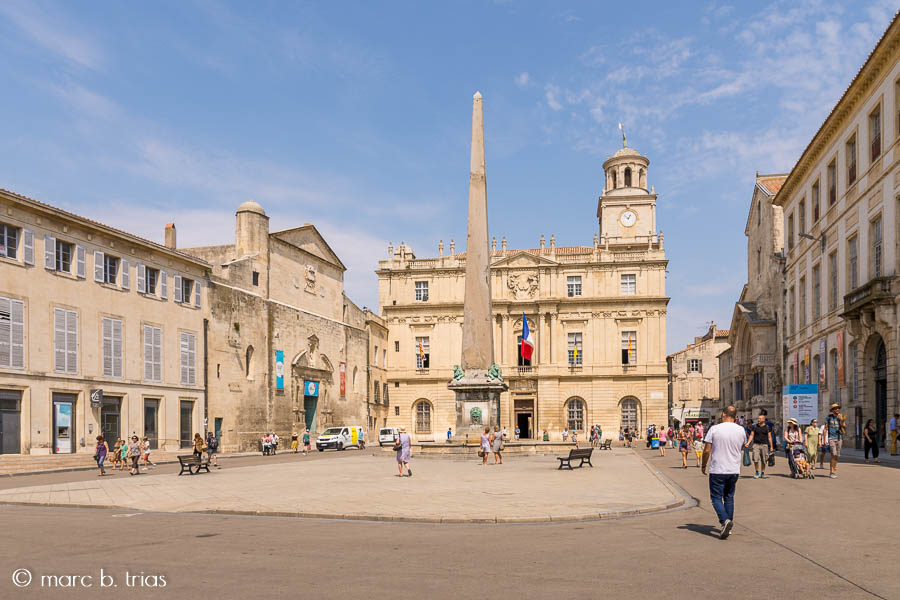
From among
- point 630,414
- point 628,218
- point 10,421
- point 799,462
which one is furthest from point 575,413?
point 799,462

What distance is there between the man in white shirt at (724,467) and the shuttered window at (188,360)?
106ft

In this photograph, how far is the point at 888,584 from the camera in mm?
6738

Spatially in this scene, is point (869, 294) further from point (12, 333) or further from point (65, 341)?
point (12, 333)

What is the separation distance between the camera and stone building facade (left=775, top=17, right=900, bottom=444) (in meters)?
26.1

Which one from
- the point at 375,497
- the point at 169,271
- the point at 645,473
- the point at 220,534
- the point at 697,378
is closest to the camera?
the point at 220,534

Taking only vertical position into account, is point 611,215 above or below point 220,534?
above

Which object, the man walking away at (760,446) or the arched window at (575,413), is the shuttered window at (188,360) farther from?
the arched window at (575,413)

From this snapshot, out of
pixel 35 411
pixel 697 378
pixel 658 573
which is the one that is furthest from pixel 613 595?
pixel 697 378

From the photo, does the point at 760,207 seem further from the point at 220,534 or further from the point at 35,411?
the point at 220,534

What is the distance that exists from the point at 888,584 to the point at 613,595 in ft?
7.60

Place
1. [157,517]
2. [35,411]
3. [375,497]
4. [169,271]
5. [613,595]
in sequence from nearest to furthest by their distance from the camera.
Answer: [613,595]
[157,517]
[375,497]
[35,411]
[169,271]

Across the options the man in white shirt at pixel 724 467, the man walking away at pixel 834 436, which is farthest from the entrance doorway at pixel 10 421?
the man in white shirt at pixel 724 467

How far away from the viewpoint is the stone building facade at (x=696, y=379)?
3004 inches

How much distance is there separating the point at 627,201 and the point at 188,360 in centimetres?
4505
